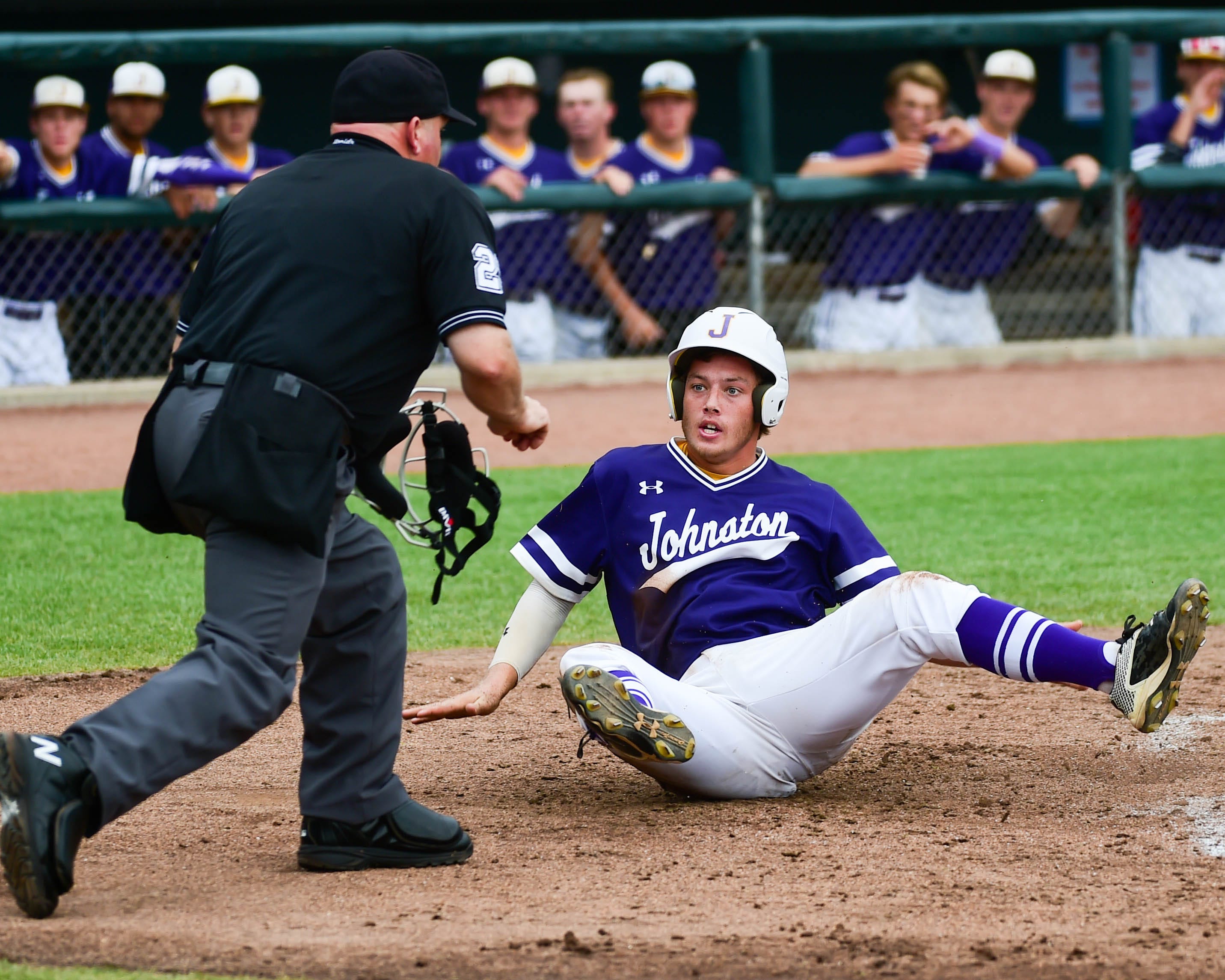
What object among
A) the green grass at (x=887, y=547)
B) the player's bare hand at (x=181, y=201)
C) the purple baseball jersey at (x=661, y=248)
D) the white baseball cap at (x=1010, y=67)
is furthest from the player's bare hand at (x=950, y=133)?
the player's bare hand at (x=181, y=201)

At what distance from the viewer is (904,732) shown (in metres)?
4.17

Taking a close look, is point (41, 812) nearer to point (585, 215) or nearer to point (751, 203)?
point (585, 215)

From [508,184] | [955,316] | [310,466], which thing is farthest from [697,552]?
[955,316]

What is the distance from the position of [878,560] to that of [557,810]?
2.78 ft

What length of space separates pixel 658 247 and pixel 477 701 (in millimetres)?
6903

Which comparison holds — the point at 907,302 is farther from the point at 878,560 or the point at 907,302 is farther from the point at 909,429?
the point at 878,560

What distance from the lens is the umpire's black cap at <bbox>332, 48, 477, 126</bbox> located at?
297 cm

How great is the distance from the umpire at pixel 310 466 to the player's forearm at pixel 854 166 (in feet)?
23.7

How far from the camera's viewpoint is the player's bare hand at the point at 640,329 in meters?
9.93

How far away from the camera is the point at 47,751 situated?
2.57m

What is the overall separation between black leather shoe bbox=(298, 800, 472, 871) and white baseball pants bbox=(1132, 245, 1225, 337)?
29.2ft

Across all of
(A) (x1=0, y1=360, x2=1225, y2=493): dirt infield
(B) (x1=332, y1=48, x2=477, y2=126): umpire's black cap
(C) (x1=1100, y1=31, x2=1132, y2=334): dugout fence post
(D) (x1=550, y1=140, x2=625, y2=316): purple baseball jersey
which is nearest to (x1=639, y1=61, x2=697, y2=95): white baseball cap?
(D) (x1=550, y1=140, x2=625, y2=316): purple baseball jersey

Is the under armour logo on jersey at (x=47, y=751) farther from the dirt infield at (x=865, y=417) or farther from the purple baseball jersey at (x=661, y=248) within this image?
the purple baseball jersey at (x=661, y=248)

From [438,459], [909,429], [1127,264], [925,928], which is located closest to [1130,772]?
[925,928]
